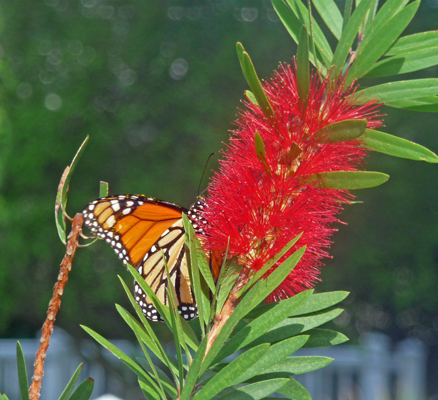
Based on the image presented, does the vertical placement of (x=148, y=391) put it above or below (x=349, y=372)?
above

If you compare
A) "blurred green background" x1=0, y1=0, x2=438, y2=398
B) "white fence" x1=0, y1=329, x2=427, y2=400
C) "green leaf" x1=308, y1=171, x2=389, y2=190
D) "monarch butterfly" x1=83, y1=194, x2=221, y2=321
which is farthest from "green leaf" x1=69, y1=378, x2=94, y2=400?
"blurred green background" x1=0, y1=0, x2=438, y2=398

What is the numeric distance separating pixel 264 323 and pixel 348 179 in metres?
0.13

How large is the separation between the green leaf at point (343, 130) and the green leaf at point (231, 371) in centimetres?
17

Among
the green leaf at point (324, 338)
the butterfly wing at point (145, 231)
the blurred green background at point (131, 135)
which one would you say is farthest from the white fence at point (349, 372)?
the green leaf at point (324, 338)

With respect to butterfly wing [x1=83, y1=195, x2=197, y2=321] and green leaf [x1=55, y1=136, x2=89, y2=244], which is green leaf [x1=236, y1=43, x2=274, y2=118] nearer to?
green leaf [x1=55, y1=136, x2=89, y2=244]

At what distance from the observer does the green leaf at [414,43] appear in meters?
0.42

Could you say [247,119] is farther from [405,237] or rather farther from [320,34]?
[405,237]

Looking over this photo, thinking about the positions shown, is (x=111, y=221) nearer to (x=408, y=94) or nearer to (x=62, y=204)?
(x=62, y=204)

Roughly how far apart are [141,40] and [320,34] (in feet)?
15.0

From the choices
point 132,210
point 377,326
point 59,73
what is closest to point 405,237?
point 377,326

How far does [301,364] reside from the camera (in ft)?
1.28

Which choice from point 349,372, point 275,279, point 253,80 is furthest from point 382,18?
point 349,372

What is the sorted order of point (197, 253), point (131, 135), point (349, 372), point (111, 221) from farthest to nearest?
point (131, 135)
point (349, 372)
point (111, 221)
point (197, 253)

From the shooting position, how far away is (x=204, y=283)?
18.1 inches
